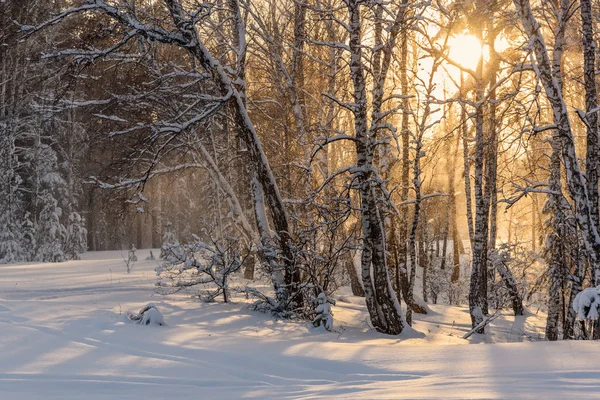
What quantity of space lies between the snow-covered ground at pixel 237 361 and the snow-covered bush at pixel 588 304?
36 centimetres

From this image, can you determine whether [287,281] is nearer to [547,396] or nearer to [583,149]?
[547,396]

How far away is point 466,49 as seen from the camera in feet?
46.7

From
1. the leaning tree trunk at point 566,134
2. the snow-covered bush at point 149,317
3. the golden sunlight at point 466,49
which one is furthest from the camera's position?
the golden sunlight at point 466,49

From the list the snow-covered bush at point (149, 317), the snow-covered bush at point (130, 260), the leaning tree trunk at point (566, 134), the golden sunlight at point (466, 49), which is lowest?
the snow-covered bush at point (149, 317)

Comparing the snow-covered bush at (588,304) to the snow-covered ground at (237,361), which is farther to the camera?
the snow-covered bush at (588,304)

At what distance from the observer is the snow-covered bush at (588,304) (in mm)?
6875

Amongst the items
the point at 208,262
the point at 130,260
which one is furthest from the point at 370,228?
the point at 130,260

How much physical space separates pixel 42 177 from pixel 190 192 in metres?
13.6

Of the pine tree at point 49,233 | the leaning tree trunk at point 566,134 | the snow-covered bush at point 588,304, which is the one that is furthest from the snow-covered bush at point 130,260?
the snow-covered bush at point 588,304

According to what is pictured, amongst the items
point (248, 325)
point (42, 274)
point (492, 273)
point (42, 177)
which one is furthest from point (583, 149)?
point (42, 177)

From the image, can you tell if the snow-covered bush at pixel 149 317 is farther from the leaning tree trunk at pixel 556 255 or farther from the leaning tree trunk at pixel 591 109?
the leaning tree trunk at pixel 556 255

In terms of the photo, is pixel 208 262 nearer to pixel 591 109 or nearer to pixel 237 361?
pixel 237 361

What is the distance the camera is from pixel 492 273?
19047 millimetres

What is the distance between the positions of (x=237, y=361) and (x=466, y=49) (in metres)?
11.0
